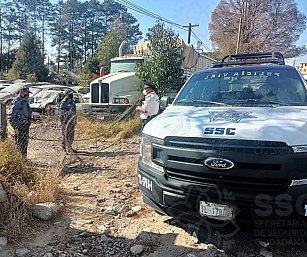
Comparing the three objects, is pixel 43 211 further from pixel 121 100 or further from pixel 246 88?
pixel 121 100

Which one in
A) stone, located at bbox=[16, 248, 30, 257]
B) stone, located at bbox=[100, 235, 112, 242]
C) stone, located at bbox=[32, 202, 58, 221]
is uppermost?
stone, located at bbox=[32, 202, 58, 221]

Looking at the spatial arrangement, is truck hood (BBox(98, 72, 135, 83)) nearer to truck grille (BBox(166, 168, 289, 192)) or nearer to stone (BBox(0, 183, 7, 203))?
stone (BBox(0, 183, 7, 203))

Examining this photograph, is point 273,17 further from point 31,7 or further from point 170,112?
point 31,7

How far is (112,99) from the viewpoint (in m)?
12.1

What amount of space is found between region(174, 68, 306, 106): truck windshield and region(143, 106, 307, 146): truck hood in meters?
0.30

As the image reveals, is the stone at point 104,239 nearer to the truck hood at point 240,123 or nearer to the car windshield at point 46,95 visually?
the truck hood at point 240,123

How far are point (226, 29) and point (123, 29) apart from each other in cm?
1650

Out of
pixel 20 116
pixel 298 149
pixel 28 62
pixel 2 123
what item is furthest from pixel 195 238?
pixel 28 62

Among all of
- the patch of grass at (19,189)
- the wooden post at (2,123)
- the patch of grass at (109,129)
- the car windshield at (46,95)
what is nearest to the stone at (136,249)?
the patch of grass at (19,189)

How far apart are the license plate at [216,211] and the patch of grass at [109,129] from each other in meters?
6.85

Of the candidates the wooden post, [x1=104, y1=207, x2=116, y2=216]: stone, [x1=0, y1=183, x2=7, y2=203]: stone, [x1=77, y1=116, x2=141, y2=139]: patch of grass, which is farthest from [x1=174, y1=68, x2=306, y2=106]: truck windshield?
[x1=77, y1=116, x2=141, y2=139]: patch of grass

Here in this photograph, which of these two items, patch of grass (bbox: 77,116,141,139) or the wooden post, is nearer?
the wooden post

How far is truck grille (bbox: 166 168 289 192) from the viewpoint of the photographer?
287 cm

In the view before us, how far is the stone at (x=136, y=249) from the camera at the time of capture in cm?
342
